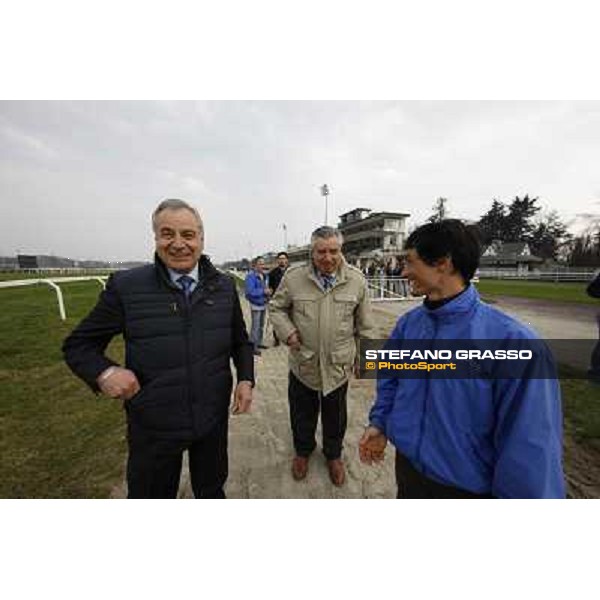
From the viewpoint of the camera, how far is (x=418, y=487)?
1.36 metres

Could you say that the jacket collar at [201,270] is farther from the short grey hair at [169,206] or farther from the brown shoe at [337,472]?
the brown shoe at [337,472]

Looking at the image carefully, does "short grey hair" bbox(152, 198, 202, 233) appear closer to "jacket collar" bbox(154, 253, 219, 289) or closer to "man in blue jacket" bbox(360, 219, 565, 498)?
"jacket collar" bbox(154, 253, 219, 289)

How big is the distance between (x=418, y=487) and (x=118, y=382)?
1.49 meters

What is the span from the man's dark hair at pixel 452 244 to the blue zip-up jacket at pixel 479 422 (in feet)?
0.36

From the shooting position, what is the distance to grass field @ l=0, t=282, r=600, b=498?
222cm

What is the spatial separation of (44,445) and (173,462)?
6.53 ft

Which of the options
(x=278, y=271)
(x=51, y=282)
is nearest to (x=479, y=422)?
(x=278, y=271)

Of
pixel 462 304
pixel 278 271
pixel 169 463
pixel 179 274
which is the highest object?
pixel 179 274

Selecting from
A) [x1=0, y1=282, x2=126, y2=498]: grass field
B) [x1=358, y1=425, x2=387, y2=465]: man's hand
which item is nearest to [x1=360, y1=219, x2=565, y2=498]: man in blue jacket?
[x1=358, y1=425, x2=387, y2=465]: man's hand

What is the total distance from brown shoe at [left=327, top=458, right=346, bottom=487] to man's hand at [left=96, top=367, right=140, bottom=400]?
1.60 metres

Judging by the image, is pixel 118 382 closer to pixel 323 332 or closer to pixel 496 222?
pixel 323 332

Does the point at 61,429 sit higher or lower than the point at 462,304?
lower

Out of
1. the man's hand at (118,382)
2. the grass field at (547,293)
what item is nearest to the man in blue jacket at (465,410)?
the man's hand at (118,382)

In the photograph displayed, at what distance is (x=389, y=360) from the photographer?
1.49m
